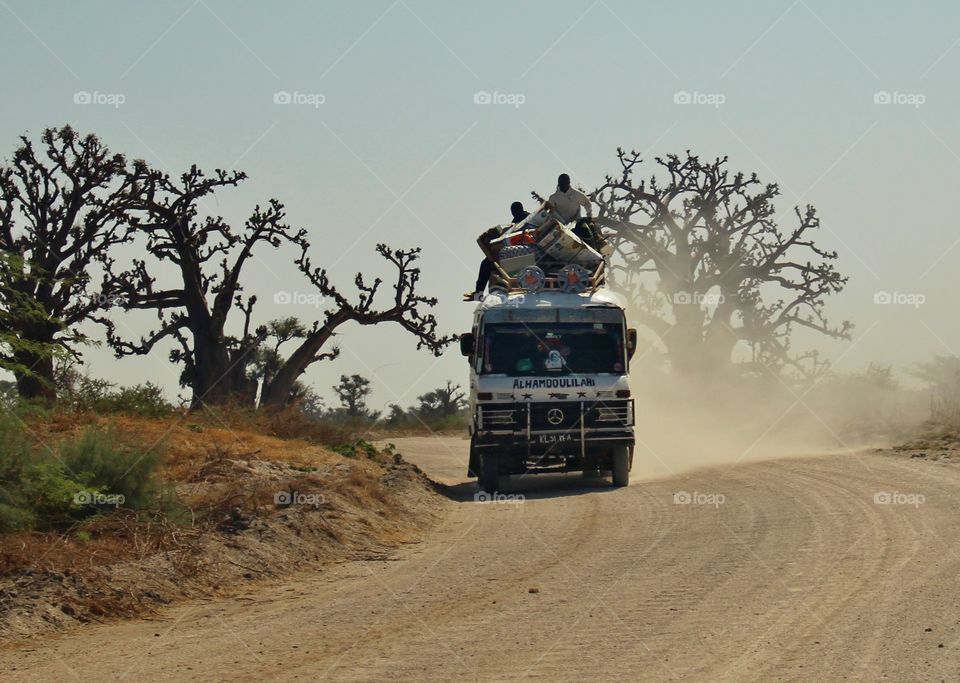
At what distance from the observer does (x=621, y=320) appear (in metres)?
20.6

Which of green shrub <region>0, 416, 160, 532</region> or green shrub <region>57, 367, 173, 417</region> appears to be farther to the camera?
green shrub <region>57, 367, 173, 417</region>

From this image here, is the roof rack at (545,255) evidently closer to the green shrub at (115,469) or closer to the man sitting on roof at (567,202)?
the man sitting on roof at (567,202)

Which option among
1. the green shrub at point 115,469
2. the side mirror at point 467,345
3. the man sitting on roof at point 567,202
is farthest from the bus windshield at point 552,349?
the green shrub at point 115,469

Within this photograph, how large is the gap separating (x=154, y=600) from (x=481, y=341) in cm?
1071

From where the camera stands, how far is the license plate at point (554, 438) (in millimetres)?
19750

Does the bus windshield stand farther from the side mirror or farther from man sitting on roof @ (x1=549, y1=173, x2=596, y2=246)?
man sitting on roof @ (x1=549, y1=173, x2=596, y2=246)

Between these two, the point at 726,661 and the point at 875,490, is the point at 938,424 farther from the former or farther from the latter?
the point at 726,661

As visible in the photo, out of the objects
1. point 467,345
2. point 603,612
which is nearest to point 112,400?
point 467,345

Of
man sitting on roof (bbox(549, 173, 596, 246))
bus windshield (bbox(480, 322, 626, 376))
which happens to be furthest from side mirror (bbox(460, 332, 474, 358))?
man sitting on roof (bbox(549, 173, 596, 246))

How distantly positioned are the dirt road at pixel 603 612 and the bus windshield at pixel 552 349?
4.79 metres

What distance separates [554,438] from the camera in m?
19.8

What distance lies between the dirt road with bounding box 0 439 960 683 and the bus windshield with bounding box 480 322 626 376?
4791 mm

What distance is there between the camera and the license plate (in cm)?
1975

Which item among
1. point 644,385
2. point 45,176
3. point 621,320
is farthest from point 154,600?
point 644,385
